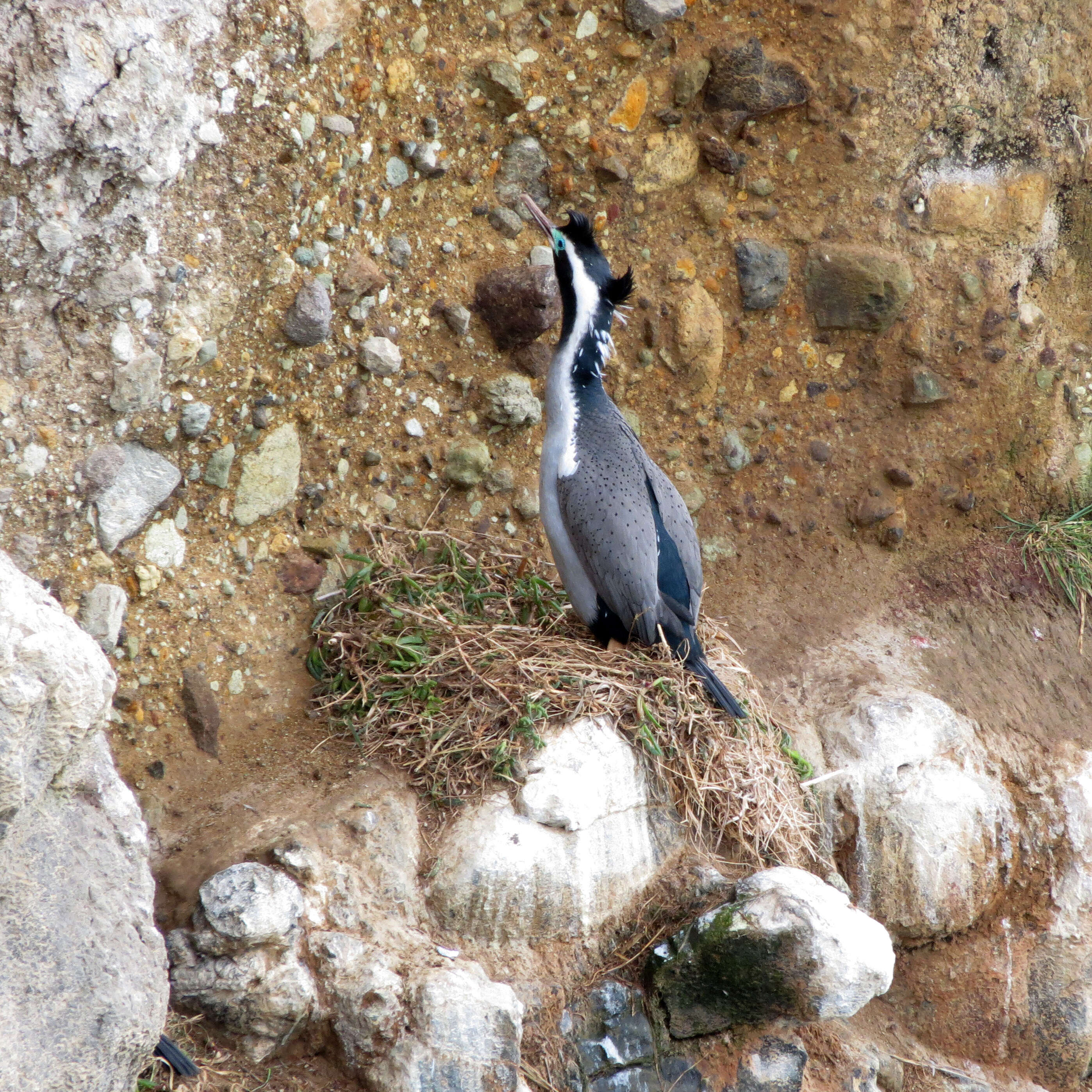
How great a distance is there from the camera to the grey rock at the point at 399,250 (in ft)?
12.8

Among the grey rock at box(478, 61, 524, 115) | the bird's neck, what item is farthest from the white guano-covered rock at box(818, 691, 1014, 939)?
the grey rock at box(478, 61, 524, 115)

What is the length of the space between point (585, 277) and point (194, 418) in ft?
4.70

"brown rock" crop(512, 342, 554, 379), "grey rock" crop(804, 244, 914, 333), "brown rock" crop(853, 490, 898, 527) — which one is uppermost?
"grey rock" crop(804, 244, 914, 333)

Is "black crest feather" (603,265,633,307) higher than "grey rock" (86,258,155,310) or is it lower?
lower

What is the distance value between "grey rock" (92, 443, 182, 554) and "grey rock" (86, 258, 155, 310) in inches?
16.3

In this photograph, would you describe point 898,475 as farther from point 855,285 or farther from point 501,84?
point 501,84

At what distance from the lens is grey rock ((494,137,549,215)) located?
4.26m

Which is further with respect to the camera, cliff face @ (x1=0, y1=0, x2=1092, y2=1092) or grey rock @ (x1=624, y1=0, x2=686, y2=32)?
grey rock @ (x1=624, y1=0, x2=686, y2=32)

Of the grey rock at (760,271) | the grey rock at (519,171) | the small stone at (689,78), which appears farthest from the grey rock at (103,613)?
the small stone at (689,78)

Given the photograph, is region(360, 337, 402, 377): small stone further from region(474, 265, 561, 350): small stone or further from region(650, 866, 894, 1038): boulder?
region(650, 866, 894, 1038): boulder

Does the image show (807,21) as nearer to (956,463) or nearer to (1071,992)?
(956,463)

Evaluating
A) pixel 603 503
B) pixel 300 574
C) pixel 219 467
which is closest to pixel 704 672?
pixel 603 503

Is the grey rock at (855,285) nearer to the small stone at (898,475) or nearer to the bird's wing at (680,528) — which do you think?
the small stone at (898,475)

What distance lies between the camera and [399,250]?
3938mm
